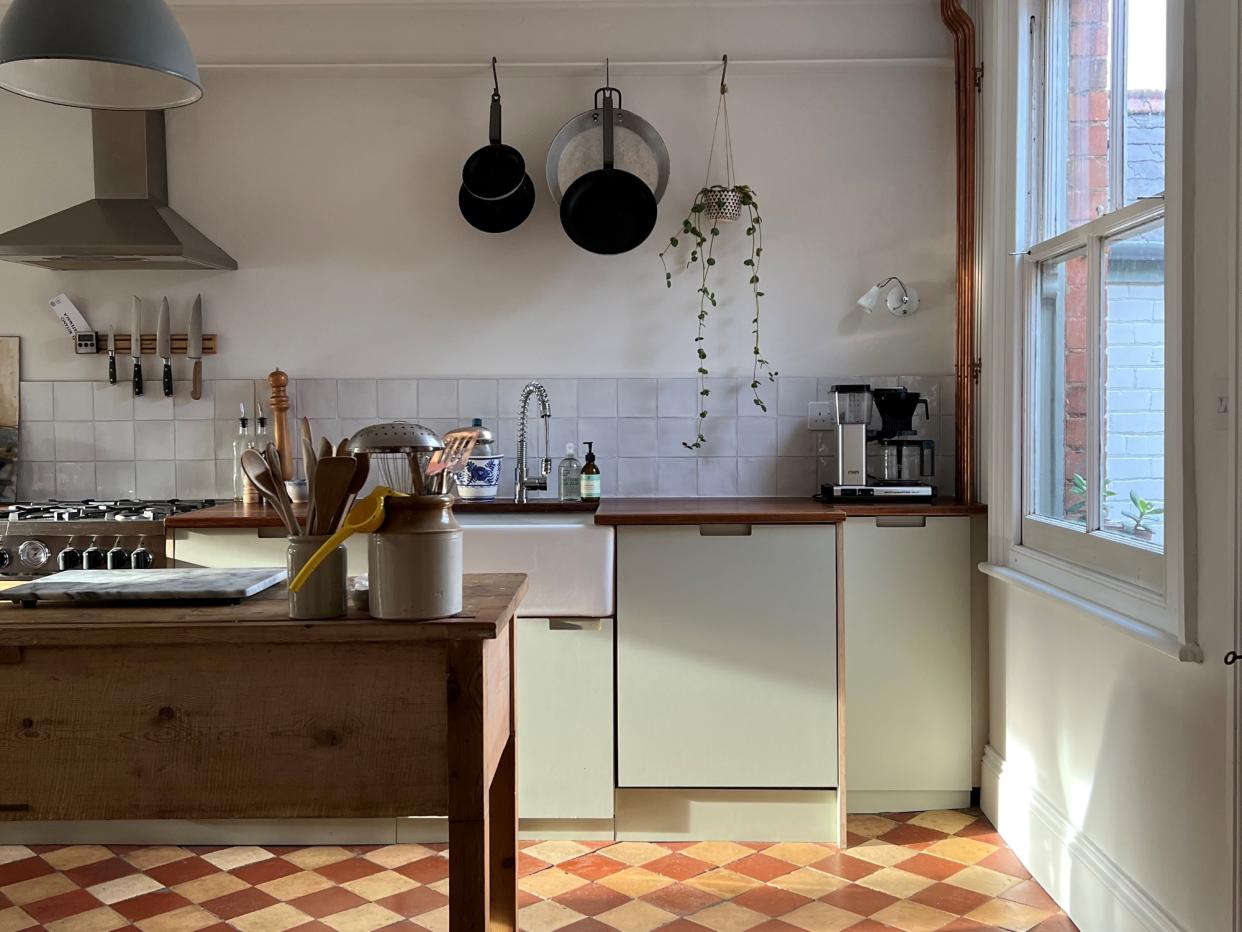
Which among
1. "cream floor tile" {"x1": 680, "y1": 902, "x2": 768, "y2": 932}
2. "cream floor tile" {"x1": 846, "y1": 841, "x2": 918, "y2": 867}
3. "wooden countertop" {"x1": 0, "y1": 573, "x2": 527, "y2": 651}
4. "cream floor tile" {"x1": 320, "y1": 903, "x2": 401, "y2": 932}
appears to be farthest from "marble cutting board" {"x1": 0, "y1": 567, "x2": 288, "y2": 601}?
"cream floor tile" {"x1": 846, "y1": 841, "x2": 918, "y2": 867}

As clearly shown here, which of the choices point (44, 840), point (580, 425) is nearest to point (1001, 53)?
point (580, 425)

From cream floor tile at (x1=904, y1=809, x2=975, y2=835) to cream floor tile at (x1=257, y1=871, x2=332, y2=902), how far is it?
5.58 feet

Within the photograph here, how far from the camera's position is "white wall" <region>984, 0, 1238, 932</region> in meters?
1.97

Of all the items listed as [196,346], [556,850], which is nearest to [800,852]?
[556,850]

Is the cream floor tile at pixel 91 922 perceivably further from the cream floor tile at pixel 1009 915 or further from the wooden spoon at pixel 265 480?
the cream floor tile at pixel 1009 915

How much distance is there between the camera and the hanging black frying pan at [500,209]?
368cm

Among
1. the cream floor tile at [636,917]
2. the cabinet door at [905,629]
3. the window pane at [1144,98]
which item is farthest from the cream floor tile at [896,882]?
the window pane at [1144,98]

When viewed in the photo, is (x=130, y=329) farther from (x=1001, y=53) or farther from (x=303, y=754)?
(x=1001, y=53)

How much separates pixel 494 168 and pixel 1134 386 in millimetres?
2151

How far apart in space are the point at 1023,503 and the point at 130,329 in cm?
298

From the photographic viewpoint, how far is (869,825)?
3.28 meters

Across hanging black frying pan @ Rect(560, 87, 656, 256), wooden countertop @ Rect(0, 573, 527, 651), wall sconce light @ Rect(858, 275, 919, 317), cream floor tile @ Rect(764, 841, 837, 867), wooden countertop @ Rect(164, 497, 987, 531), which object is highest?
hanging black frying pan @ Rect(560, 87, 656, 256)

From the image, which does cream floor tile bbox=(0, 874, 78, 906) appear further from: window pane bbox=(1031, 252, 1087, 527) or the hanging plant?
window pane bbox=(1031, 252, 1087, 527)

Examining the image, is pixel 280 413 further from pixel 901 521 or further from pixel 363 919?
pixel 901 521
